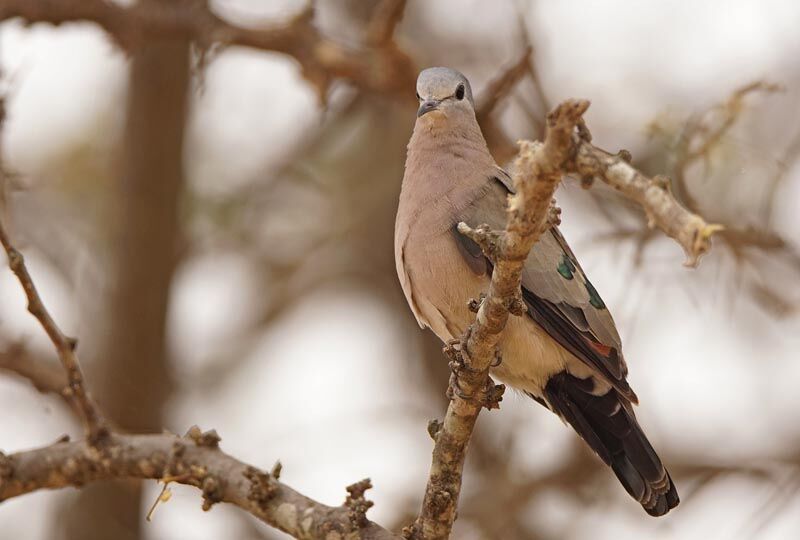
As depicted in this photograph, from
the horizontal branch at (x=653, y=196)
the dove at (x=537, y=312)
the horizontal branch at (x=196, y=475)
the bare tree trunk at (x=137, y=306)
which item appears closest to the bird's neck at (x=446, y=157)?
the dove at (x=537, y=312)

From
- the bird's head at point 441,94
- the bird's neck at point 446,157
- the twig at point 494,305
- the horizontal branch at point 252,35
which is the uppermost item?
the horizontal branch at point 252,35

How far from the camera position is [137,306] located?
19.7ft

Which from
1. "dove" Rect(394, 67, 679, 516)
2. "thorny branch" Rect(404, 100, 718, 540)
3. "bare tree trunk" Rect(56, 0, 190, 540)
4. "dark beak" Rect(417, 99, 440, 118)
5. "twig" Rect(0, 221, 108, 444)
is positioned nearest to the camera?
"thorny branch" Rect(404, 100, 718, 540)

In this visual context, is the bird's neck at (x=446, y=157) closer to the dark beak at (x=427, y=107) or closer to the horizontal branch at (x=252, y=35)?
the dark beak at (x=427, y=107)

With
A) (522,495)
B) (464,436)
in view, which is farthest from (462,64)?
(464,436)

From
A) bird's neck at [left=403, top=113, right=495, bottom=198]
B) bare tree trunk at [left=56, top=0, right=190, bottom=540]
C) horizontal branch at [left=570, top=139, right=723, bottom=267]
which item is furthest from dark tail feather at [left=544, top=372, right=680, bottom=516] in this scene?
bare tree trunk at [left=56, top=0, right=190, bottom=540]

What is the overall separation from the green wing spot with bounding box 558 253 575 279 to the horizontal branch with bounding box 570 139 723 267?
1.64m

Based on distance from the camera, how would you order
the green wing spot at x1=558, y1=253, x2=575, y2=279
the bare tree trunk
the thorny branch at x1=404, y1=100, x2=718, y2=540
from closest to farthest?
the thorny branch at x1=404, y1=100, x2=718, y2=540
the green wing spot at x1=558, y1=253, x2=575, y2=279
the bare tree trunk

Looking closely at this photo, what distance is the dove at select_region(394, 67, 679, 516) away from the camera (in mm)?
3904

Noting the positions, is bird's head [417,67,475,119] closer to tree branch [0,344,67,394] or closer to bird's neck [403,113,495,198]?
bird's neck [403,113,495,198]

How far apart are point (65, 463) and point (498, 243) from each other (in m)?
1.83

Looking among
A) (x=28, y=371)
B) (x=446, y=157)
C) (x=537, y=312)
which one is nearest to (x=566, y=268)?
(x=537, y=312)

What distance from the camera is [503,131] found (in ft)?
19.1

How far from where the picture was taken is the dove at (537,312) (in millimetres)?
3904
